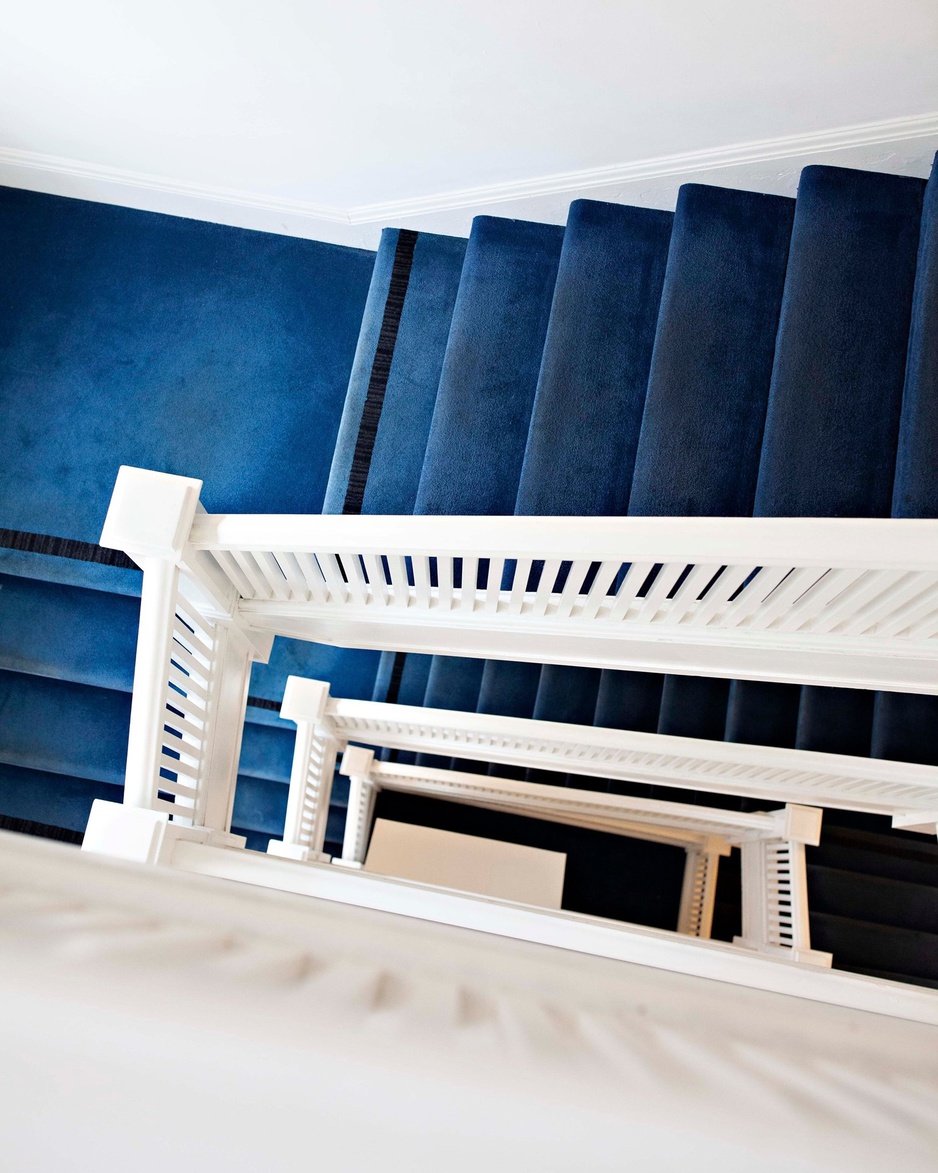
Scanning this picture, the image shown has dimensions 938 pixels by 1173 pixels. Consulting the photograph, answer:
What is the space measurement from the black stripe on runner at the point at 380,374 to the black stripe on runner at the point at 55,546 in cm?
106

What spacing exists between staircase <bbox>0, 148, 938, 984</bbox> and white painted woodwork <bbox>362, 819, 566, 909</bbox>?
2.09 ft

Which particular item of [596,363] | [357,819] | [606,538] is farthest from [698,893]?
[606,538]

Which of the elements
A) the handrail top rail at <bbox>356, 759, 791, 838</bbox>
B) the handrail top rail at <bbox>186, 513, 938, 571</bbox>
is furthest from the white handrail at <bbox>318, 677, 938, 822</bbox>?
the handrail top rail at <bbox>186, 513, 938, 571</bbox>

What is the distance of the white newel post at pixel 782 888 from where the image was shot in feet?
9.32

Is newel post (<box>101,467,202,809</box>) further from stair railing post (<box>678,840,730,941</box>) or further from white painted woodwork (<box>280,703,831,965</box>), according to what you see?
stair railing post (<box>678,840,730,941</box>)

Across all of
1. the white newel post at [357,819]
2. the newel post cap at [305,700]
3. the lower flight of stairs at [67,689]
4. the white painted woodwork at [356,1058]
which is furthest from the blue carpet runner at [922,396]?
the white newel post at [357,819]

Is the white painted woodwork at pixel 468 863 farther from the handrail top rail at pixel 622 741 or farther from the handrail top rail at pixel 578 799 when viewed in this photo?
the handrail top rail at pixel 622 741

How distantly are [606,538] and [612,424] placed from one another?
1.22 m

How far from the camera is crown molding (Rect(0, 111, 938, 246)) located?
2.19 metres

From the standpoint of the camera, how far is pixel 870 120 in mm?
2111

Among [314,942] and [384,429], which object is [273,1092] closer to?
[314,942]

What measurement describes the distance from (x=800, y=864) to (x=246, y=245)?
3251 mm

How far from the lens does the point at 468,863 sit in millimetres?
3932

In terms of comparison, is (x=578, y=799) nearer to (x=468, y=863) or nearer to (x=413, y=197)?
(x=468, y=863)
